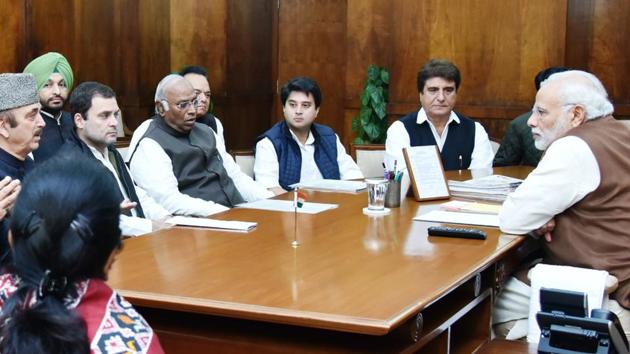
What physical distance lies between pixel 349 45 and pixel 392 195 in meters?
4.79

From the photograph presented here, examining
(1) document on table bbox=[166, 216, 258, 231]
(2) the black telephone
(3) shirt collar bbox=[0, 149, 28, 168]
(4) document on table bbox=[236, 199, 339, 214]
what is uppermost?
(3) shirt collar bbox=[0, 149, 28, 168]

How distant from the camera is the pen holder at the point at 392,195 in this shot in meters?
3.93

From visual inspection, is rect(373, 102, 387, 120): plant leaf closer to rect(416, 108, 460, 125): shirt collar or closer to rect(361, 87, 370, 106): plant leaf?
rect(361, 87, 370, 106): plant leaf

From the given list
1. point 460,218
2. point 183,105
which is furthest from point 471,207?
point 183,105

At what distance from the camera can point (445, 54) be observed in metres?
7.96

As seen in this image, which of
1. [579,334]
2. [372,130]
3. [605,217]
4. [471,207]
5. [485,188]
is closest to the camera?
[579,334]

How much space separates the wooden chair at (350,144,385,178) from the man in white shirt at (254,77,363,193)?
1.30 feet

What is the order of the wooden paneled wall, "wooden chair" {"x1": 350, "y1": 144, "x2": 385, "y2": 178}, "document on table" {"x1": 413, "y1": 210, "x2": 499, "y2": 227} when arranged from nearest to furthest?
"document on table" {"x1": 413, "y1": 210, "x2": 499, "y2": 227}, "wooden chair" {"x1": 350, "y1": 144, "x2": 385, "y2": 178}, the wooden paneled wall

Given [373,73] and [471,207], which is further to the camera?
[373,73]

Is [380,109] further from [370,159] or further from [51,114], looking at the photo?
[51,114]

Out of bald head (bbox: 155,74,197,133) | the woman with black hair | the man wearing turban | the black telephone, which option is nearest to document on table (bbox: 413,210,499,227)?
the black telephone

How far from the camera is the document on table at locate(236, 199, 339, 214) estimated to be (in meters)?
3.77

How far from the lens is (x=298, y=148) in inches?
204

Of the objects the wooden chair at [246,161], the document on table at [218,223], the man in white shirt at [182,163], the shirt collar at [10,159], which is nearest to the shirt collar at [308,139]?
the wooden chair at [246,161]
